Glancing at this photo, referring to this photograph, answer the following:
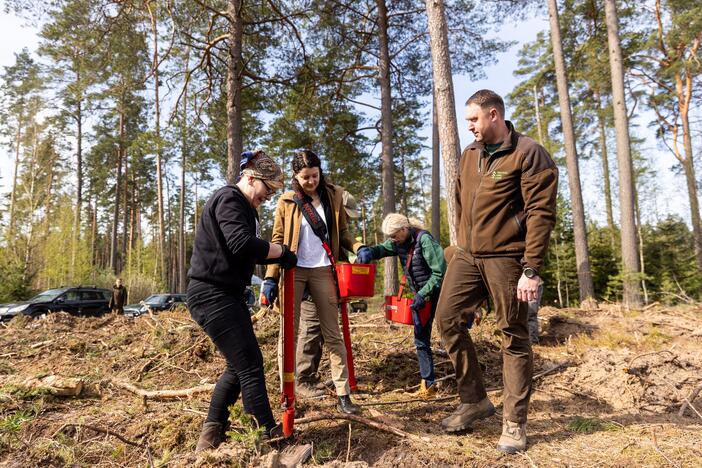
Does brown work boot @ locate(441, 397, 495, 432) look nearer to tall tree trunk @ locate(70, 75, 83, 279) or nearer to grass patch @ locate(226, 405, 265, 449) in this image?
grass patch @ locate(226, 405, 265, 449)

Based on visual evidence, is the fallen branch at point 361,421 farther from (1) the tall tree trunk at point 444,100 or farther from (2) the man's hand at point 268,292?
(1) the tall tree trunk at point 444,100

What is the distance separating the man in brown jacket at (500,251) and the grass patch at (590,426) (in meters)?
0.67

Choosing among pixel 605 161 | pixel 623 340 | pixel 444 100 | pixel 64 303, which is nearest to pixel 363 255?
pixel 444 100

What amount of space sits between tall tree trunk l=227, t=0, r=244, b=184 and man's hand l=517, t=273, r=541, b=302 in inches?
284

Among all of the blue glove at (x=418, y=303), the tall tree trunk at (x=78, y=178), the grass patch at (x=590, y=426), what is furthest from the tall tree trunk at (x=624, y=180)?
the tall tree trunk at (x=78, y=178)

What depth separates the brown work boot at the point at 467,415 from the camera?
3080mm

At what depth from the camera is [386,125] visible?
541 inches

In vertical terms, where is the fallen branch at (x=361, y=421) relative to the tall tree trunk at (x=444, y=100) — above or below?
below

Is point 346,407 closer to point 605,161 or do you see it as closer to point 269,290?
point 269,290

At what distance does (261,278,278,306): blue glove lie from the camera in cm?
328

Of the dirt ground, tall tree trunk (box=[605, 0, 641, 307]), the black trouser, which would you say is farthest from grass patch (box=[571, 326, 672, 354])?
tall tree trunk (box=[605, 0, 641, 307])

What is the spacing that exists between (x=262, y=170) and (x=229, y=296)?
82 centimetres

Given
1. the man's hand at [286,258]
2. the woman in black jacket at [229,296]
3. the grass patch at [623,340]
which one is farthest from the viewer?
the grass patch at [623,340]

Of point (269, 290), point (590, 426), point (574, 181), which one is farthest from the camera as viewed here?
point (574, 181)
